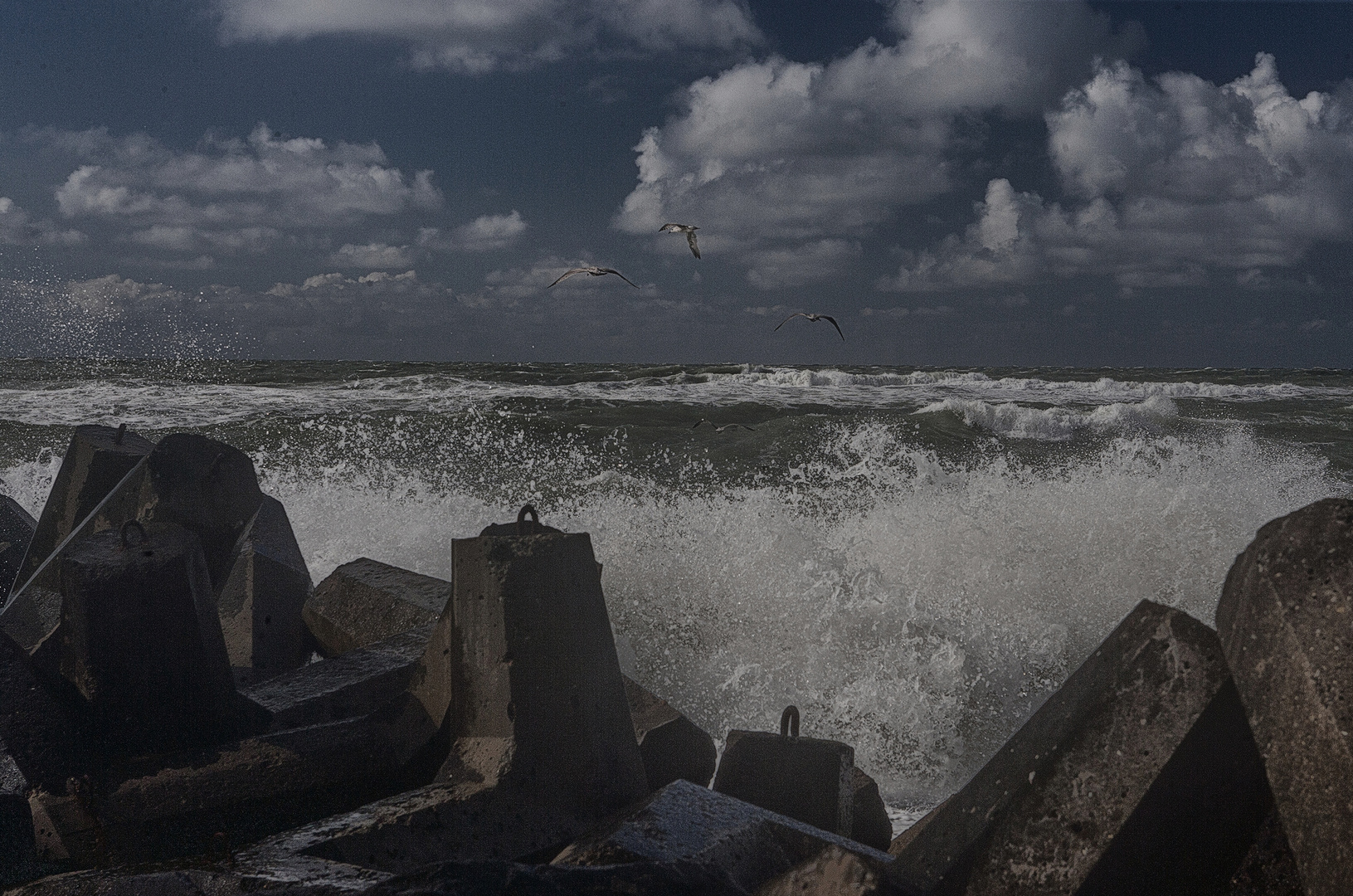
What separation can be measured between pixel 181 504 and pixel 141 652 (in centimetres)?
129

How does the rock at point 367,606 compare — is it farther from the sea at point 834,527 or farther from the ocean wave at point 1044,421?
the ocean wave at point 1044,421

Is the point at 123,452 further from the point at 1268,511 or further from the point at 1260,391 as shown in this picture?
the point at 1260,391

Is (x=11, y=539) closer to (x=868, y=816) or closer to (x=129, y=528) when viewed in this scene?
(x=129, y=528)

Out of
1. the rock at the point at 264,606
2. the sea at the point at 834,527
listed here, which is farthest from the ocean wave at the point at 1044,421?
the rock at the point at 264,606

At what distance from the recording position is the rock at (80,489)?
173 inches

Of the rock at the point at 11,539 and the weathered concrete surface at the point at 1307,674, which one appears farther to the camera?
the rock at the point at 11,539

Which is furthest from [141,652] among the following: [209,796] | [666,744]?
[666,744]

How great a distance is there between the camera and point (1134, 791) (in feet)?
5.94

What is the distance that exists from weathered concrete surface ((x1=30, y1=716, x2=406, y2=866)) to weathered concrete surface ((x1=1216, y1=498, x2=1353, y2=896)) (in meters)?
2.13

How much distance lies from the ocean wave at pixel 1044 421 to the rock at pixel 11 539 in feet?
48.6

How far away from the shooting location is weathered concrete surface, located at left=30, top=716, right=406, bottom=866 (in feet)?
8.00

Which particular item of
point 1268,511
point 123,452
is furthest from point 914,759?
point 1268,511

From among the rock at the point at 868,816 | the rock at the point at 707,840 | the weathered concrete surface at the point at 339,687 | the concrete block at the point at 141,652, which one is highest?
the concrete block at the point at 141,652

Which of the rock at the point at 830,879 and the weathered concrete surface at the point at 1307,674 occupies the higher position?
the weathered concrete surface at the point at 1307,674
